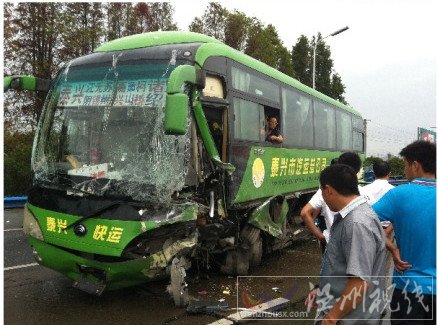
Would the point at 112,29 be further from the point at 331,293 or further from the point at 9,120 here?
the point at 331,293

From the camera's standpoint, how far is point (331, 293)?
2.61 metres

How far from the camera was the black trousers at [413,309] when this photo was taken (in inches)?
108

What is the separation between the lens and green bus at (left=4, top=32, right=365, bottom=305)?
494 centimetres

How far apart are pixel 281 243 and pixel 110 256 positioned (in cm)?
405

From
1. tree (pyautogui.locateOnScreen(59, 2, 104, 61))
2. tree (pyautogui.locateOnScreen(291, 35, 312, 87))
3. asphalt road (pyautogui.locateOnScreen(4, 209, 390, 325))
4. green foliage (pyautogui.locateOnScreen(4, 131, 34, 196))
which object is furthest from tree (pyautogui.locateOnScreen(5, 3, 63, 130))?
tree (pyautogui.locateOnScreen(291, 35, 312, 87))

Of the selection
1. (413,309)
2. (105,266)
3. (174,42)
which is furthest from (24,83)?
(413,309)

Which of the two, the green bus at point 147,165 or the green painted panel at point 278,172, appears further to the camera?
the green painted panel at point 278,172

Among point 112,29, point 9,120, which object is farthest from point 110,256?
point 112,29

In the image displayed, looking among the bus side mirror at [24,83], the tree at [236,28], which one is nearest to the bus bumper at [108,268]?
the bus side mirror at [24,83]

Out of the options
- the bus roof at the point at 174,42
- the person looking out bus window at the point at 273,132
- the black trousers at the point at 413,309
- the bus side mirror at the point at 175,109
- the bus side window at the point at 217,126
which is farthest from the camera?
the person looking out bus window at the point at 273,132

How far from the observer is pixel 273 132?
7.80 m

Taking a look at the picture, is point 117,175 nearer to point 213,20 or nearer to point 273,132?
point 273,132

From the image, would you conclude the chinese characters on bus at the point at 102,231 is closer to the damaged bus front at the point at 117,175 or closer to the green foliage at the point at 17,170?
the damaged bus front at the point at 117,175

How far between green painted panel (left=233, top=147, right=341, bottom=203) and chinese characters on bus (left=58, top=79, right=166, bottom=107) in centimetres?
191
